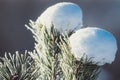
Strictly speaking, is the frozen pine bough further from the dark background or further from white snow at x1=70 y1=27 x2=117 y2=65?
the dark background

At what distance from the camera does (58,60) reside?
0.52 meters

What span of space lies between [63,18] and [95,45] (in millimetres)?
74

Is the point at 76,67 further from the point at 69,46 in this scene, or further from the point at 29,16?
the point at 29,16

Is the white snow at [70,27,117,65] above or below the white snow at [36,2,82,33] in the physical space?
below

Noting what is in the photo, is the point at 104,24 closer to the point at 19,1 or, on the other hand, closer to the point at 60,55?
the point at 19,1

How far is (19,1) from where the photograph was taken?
5.20 metres

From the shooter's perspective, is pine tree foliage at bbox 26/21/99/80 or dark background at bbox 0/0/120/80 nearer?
pine tree foliage at bbox 26/21/99/80

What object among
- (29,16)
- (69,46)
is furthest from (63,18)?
(29,16)

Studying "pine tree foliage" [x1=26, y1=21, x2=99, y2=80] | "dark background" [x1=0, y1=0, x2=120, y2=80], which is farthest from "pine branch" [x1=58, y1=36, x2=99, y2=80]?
"dark background" [x1=0, y1=0, x2=120, y2=80]

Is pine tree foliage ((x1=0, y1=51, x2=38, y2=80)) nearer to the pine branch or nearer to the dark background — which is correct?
the pine branch

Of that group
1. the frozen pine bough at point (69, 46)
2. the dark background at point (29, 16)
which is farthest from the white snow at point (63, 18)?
Answer: the dark background at point (29, 16)

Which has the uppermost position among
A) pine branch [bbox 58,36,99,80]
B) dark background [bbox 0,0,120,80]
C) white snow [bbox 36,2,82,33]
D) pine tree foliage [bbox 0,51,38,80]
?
dark background [bbox 0,0,120,80]

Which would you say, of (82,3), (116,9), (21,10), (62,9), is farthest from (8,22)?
(62,9)

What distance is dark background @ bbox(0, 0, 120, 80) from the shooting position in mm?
4605
